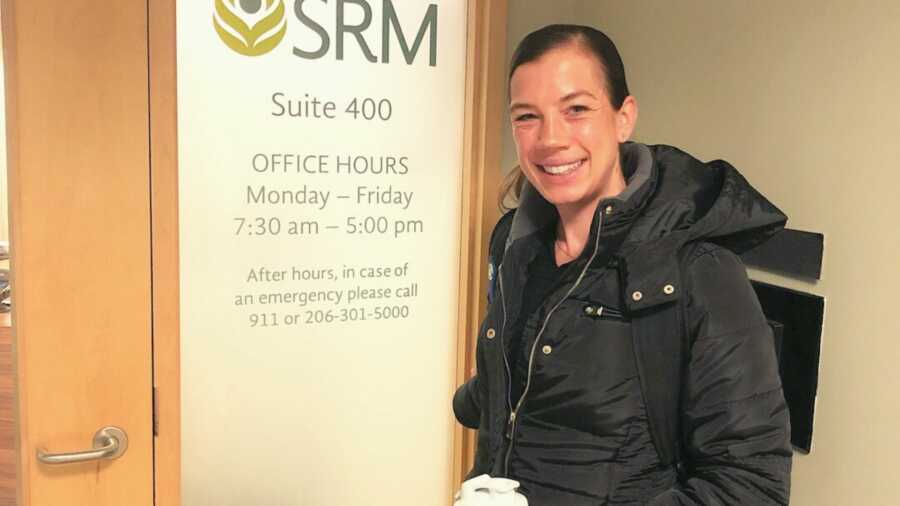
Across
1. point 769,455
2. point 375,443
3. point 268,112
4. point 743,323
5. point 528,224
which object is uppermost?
point 268,112

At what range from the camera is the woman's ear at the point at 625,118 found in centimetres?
116

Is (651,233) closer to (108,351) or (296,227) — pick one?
(296,227)

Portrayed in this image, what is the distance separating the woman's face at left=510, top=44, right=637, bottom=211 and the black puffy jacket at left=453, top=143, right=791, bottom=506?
0.06 metres

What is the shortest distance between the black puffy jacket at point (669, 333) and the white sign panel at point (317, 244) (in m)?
0.46

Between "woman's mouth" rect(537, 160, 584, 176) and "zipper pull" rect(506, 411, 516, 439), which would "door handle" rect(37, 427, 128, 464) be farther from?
"woman's mouth" rect(537, 160, 584, 176)

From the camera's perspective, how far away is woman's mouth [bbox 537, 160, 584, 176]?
1.14 metres

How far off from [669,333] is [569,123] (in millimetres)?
338

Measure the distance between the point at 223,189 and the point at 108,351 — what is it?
36 centimetres

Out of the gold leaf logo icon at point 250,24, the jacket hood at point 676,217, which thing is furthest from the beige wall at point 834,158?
the gold leaf logo icon at point 250,24

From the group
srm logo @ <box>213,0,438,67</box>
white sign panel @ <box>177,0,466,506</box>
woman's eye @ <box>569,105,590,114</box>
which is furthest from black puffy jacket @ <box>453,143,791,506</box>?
srm logo @ <box>213,0,438,67</box>

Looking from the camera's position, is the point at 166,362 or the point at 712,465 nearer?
the point at 712,465

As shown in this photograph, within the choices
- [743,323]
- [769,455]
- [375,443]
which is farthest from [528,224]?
[375,443]

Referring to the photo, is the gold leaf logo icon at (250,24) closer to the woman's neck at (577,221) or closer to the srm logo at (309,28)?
the srm logo at (309,28)

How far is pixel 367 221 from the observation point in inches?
62.9
